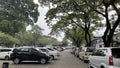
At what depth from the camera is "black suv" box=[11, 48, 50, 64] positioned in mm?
23969

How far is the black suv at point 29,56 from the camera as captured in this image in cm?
2397

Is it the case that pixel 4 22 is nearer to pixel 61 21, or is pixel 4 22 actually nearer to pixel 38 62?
pixel 61 21

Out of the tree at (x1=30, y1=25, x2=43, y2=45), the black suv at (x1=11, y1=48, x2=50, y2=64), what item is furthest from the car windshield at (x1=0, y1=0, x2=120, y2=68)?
the tree at (x1=30, y1=25, x2=43, y2=45)

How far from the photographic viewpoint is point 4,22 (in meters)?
56.3

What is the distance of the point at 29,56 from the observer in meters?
24.0

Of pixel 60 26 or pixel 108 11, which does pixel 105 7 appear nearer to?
pixel 108 11

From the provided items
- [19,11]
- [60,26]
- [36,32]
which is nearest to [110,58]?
[60,26]

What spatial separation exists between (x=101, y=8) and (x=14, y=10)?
37.1m

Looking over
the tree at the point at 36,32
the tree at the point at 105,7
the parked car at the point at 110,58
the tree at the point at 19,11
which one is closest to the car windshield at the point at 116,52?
the parked car at the point at 110,58

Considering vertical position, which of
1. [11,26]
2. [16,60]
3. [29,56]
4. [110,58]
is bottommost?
[16,60]

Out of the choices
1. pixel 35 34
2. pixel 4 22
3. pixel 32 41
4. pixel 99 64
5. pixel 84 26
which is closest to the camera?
pixel 99 64

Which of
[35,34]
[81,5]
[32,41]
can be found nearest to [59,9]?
[81,5]

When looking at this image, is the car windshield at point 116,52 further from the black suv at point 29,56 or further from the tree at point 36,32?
the tree at point 36,32

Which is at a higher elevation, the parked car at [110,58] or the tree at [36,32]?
the tree at [36,32]
